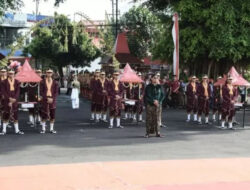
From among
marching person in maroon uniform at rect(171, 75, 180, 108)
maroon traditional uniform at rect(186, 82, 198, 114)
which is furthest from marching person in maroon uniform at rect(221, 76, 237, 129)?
marching person in maroon uniform at rect(171, 75, 180, 108)

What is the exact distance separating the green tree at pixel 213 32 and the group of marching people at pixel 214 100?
6.38m

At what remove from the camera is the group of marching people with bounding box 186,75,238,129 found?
57.8 ft

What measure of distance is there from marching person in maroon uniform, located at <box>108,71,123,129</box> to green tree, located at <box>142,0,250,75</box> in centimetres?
1035

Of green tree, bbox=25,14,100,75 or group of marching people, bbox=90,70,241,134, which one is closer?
group of marching people, bbox=90,70,241,134

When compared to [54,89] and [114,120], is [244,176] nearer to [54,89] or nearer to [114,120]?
[54,89]

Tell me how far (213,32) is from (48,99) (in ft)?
45.6

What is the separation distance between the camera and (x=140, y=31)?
51719mm

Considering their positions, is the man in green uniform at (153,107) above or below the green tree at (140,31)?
below

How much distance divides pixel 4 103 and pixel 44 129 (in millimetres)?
1516

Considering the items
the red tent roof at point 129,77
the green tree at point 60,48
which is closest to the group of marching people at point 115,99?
the red tent roof at point 129,77

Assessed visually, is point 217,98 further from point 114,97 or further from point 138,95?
point 114,97

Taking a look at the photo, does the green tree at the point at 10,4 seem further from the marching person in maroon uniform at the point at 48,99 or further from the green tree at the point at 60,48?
the green tree at the point at 60,48

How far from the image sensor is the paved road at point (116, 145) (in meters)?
11.4

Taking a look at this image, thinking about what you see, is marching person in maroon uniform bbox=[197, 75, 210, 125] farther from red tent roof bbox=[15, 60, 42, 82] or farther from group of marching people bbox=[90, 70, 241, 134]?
red tent roof bbox=[15, 60, 42, 82]
